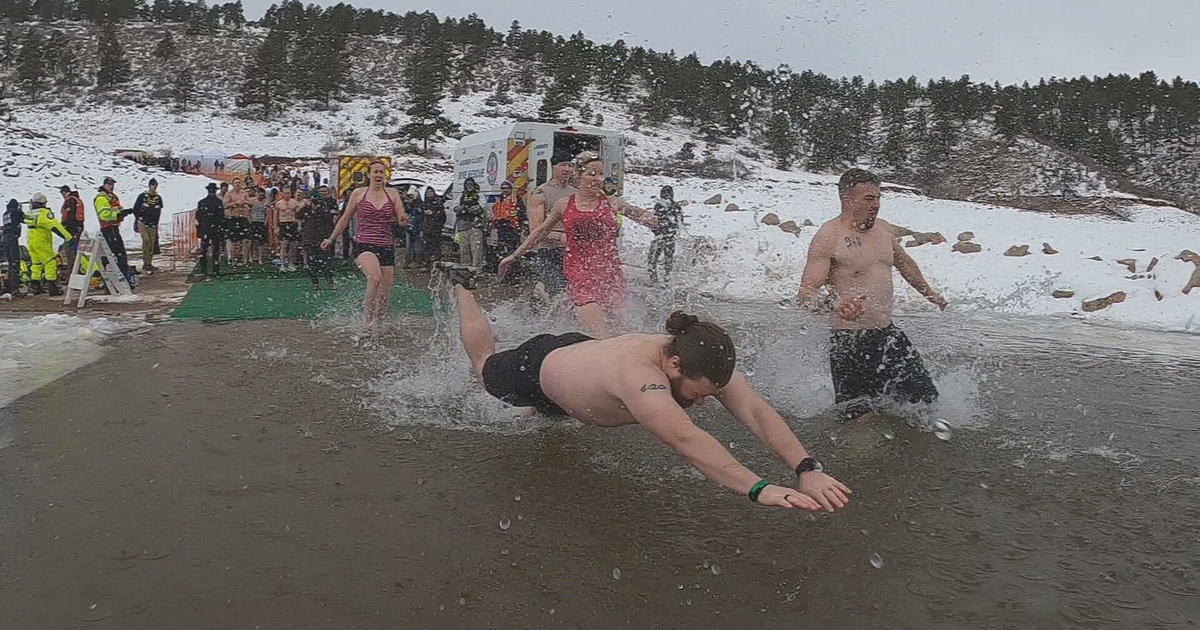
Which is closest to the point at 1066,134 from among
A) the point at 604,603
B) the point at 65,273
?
the point at 65,273

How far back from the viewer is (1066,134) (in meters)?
47.0

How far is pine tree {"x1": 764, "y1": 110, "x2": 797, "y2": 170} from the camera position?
48.2 metres

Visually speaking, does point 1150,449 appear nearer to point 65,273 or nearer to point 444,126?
point 65,273

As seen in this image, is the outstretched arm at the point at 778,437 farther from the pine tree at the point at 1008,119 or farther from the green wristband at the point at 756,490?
the pine tree at the point at 1008,119

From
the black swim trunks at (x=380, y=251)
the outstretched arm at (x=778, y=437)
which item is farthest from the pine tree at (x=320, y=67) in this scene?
the outstretched arm at (x=778, y=437)

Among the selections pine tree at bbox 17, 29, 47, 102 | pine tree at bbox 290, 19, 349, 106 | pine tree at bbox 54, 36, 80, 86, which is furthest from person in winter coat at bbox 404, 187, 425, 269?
pine tree at bbox 54, 36, 80, 86

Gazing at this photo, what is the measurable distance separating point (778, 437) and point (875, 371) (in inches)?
68.7

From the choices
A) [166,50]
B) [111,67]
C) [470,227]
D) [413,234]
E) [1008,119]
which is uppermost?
[1008,119]

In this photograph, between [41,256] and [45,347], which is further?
[41,256]

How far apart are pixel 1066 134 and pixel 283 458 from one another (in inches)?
2051

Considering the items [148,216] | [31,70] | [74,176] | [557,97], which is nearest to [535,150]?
[148,216]

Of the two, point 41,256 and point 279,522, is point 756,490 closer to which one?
point 279,522

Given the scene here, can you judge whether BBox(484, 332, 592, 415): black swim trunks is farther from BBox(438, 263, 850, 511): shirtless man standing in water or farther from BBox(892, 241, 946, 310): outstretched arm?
BBox(892, 241, 946, 310): outstretched arm

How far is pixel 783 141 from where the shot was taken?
4822 centimetres
